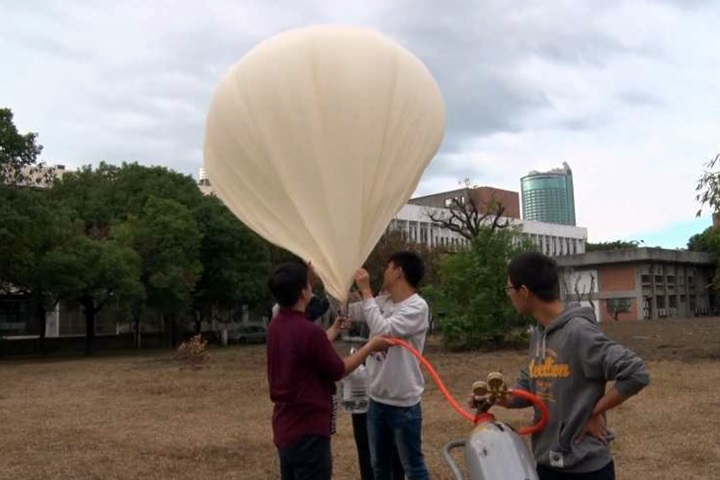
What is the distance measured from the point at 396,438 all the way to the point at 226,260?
30070mm

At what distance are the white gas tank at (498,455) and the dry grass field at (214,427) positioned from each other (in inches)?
151

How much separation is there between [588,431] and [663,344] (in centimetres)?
2018

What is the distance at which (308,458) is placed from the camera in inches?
130

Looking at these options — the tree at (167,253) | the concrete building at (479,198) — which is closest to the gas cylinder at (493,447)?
the concrete building at (479,198)

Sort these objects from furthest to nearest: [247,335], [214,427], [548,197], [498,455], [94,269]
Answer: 1. [548,197]
2. [247,335]
3. [94,269]
4. [214,427]
5. [498,455]

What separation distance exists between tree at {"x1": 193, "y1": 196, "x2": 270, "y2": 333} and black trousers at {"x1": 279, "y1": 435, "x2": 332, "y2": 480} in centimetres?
2990

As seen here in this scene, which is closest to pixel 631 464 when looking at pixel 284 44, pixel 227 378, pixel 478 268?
pixel 284 44

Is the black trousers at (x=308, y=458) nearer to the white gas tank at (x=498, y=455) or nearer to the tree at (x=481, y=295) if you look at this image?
the white gas tank at (x=498, y=455)

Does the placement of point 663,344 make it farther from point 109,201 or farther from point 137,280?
point 109,201

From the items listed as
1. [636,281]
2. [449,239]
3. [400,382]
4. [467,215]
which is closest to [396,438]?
[400,382]

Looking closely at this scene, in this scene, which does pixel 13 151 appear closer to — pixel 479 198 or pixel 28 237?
pixel 28 237

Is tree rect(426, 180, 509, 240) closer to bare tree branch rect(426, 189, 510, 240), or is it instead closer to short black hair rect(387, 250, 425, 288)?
bare tree branch rect(426, 189, 510, 240)

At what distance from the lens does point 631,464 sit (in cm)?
630

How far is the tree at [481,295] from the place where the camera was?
20.7 m
